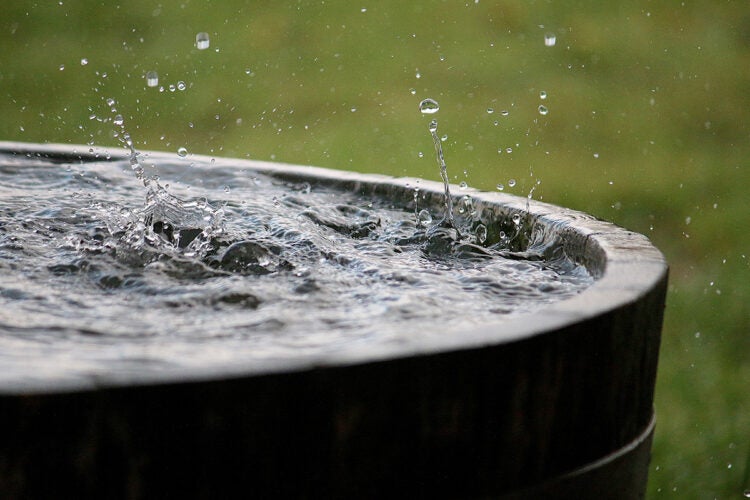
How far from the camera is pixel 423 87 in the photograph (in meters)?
10.7

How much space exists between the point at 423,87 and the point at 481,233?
29.7 feet

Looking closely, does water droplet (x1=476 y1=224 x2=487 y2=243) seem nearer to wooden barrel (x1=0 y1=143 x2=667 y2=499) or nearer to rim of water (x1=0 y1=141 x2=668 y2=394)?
rim of water (x1=0 y1=141 x2=668 y2=394)

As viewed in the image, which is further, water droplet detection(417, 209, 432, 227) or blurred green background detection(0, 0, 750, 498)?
blurred green background detection(0, 0, 750, 498)

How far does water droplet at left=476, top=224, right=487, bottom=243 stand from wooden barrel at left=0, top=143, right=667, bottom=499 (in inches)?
28.4

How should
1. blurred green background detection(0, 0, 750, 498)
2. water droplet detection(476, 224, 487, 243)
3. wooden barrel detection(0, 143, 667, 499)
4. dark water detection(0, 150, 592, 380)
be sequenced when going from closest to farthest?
wooden barrel detection(0, 143, 667, 499), dark water detection(0, 150, 592, 380), water droplet detection(476, 224, 487, 243), blurred green background detection(0, 0, 750, 498)

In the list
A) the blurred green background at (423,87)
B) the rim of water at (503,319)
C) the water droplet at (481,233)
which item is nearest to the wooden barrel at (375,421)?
the rim of water at (503,319)

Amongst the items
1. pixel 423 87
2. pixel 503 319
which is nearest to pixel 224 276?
pixel 503 319

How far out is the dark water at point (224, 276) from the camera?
1.07m

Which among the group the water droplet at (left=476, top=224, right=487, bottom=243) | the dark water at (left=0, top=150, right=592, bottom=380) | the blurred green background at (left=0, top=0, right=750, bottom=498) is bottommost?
the blurred green background at (left=0, top=0, right=750, bottom=498)

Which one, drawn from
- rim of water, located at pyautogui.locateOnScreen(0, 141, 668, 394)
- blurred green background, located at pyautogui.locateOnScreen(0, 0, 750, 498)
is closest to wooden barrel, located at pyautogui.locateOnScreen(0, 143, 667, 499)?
rim of water, located at pyautogui.locateOnScreen(0, 141, 668, 394)

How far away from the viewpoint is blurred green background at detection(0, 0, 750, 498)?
895 centimetres

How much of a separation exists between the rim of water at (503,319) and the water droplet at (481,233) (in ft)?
0.14

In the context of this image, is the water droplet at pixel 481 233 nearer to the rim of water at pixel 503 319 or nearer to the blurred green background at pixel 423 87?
the rim of water at pixel 503 319

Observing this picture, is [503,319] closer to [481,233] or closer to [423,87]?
[481,233]
